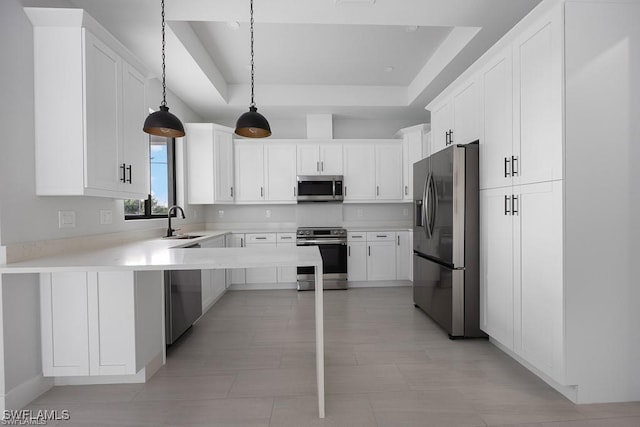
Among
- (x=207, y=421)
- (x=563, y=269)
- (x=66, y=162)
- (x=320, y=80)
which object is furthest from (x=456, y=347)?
(x=320, y=80)

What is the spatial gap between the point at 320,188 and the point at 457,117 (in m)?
2.35

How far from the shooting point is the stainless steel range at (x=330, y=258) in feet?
15.3

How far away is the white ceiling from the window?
2.47 ft

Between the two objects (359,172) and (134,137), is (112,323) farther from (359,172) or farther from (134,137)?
(359,172)

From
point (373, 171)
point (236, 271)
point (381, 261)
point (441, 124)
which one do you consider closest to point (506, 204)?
point (441, 124)

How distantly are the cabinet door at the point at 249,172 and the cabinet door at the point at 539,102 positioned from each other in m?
3.61

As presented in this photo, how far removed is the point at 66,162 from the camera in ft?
6.56

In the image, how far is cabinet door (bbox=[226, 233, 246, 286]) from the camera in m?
4.63

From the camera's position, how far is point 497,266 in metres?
2.55

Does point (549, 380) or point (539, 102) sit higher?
point (539, 102)

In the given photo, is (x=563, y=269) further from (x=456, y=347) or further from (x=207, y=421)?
(x=207, y=421)

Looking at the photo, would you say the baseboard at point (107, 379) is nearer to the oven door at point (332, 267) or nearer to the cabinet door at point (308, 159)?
the oven door at point (332, 267)

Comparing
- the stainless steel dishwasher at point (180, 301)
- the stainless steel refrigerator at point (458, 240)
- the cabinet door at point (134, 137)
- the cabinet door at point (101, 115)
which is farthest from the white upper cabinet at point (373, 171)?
the cabinet door at point (101, 115)

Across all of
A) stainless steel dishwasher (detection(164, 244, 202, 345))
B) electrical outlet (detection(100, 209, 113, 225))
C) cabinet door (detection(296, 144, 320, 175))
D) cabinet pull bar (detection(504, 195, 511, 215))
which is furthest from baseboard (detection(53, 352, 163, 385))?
cabinet door (detection(296, 144, 320, 175))
